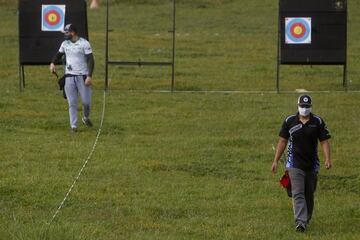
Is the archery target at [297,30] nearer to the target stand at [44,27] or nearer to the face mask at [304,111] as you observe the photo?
the target stand at [44,27]

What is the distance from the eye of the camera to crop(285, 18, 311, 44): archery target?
22.2m

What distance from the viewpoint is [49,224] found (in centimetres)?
1034

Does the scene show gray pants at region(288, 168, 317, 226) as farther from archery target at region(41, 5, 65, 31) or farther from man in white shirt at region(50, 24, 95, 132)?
archery target at region(41, 5, 65, 31)

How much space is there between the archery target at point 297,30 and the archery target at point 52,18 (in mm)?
5152

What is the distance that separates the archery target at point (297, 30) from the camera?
22.2 metres

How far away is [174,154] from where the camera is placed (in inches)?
606

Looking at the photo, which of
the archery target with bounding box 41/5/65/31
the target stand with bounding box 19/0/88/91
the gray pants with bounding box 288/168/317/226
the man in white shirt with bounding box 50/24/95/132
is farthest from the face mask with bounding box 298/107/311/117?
the archery target with bounding box 41/5/65/31

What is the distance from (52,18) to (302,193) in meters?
11.9

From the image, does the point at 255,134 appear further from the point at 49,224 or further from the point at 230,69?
the point at 230,69

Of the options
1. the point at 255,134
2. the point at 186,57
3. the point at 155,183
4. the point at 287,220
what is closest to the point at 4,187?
the point at 155,183

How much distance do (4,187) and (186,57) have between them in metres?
16.4

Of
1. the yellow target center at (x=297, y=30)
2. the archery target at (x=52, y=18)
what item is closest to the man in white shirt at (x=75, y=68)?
the archery target at (x=52, y=18)

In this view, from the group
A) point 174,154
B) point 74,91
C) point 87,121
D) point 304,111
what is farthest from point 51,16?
point 304,111

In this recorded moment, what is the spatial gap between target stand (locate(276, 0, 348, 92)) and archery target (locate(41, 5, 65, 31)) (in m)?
4.99
